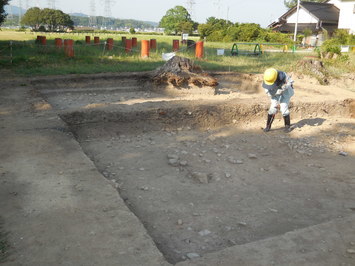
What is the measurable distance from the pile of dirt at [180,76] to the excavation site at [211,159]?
0.40 ft

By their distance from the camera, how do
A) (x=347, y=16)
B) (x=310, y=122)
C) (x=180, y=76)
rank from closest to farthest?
(x=310, y=122) → (x=180, y=76) → (x=347, y=16)

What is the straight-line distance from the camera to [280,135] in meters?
7.30

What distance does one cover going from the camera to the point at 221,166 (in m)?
5.59

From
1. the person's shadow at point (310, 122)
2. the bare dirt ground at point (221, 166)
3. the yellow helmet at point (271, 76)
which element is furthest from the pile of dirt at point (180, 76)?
the yellow helmet at point (271, 76)

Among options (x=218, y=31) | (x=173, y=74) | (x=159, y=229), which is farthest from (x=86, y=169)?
(x=218, y=31)

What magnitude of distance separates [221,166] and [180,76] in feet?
16.9

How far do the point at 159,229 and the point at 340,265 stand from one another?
1.74m

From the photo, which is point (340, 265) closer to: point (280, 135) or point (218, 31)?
point (280, 135)

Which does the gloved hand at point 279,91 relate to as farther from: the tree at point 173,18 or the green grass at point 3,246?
the tree at point 173,18

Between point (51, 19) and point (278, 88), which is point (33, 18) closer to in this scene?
point (51, 19)

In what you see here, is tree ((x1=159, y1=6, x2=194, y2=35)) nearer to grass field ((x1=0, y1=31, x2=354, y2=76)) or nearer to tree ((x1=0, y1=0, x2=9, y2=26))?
tree ((x1=0, y1=0, x2=9, y2=26))

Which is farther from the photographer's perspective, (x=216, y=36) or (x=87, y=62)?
(x=216, y=36)

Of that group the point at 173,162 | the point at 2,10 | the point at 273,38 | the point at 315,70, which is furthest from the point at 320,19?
the point at 173,162

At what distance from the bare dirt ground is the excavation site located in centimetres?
2
